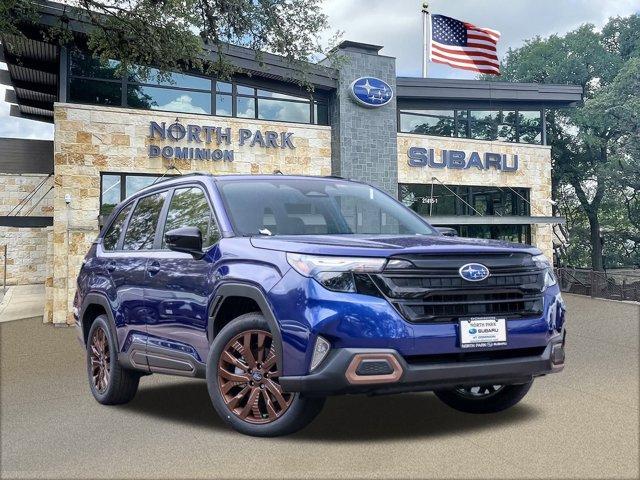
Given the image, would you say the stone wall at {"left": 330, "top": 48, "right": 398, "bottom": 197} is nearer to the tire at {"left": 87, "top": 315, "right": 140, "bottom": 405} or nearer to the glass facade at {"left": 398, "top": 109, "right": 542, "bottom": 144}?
the glass facade at {"left": 398, "top": 109, "right": 542, "bottom": 144}

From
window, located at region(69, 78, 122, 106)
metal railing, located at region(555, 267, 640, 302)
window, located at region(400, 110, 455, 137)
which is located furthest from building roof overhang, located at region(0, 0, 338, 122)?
metal railing, located at region(555, 267, 640, 302)

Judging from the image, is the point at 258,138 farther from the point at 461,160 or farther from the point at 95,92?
the point at 461,160

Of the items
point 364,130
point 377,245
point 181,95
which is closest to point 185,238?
point 377,245

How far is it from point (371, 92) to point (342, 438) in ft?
60.9

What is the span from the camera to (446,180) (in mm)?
23953

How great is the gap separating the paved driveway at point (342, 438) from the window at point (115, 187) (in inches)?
416

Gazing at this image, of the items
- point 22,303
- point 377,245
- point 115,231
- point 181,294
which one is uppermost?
point 115,231

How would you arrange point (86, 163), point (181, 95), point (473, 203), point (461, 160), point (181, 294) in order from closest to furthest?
point (181, 294) → point (86, 163) → point (181, 95) → point (461, 160) → point (473, 203)

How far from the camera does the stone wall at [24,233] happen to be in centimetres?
2708

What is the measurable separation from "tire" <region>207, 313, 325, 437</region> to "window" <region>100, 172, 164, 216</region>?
13453 mm

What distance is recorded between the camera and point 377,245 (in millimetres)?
4496

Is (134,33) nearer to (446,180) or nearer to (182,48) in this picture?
(182,48)

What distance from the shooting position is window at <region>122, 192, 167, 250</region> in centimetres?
625

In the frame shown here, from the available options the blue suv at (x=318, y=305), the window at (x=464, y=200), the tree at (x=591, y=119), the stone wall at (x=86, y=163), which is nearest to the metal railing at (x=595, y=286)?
the window at (x=464, y=200)
